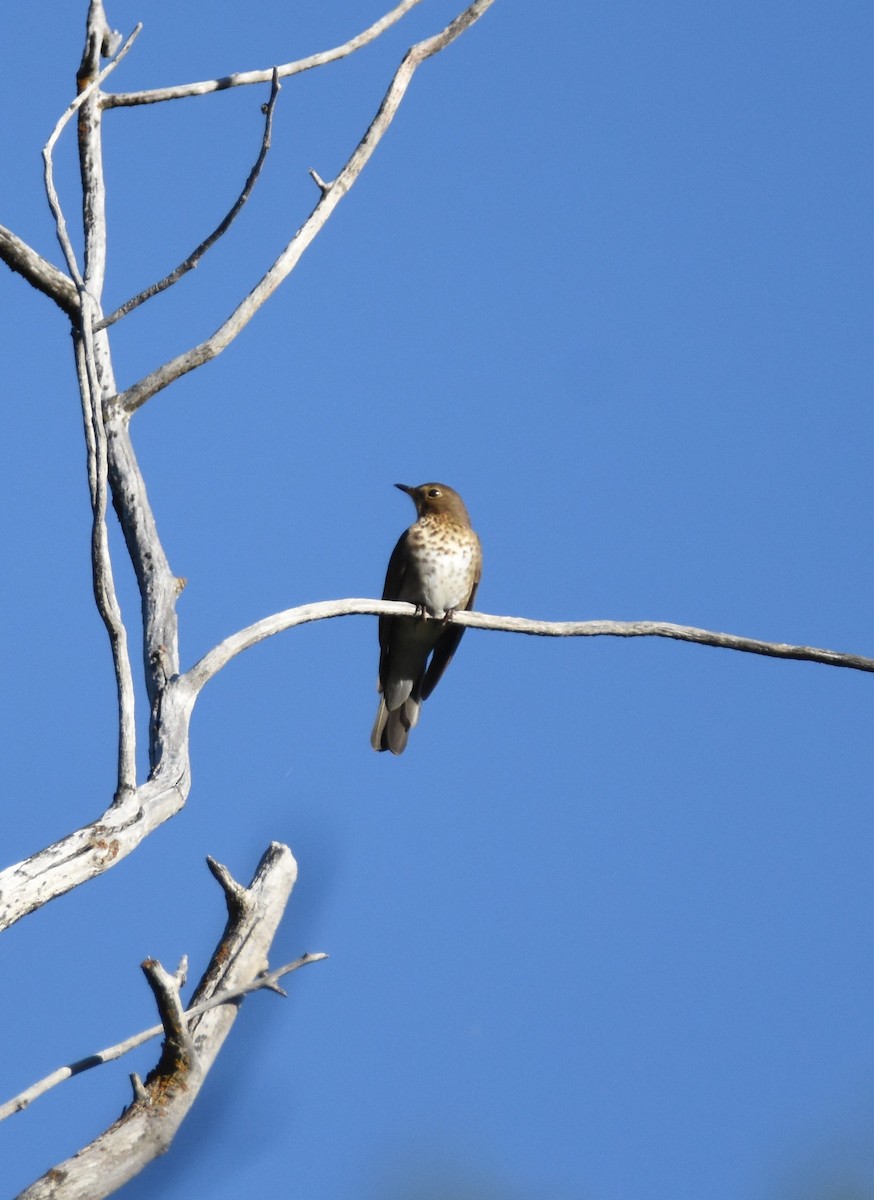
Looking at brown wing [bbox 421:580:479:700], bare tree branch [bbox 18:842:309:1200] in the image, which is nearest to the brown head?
brown wing [bbox 421:580:479:700]

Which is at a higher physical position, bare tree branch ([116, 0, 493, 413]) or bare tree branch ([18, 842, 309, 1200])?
bare tree branch ([116, 0, 493, 413])

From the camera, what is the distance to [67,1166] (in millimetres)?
2957

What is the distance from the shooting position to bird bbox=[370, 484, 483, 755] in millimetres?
7070

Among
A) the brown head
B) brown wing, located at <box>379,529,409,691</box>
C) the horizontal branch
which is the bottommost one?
the horizontal branch

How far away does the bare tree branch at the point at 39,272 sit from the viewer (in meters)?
3.66

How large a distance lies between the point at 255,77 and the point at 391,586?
3452mm

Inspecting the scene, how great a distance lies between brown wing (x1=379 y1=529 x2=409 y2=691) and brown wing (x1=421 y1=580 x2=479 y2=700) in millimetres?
226

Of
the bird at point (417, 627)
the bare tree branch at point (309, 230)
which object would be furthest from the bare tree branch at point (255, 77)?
the bird at point (417, 627)

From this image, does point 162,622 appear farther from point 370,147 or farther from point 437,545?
point 437,545

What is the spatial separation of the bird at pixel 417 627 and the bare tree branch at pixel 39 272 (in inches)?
136

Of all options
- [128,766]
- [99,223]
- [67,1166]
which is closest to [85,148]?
[99,223]

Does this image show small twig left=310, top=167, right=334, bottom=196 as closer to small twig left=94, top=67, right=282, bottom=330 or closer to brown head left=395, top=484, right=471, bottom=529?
small twig left=94, top=67, right=282, bottom=330

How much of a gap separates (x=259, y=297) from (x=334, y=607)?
855 millimetres

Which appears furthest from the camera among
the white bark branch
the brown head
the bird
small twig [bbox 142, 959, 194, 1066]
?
the brown head
